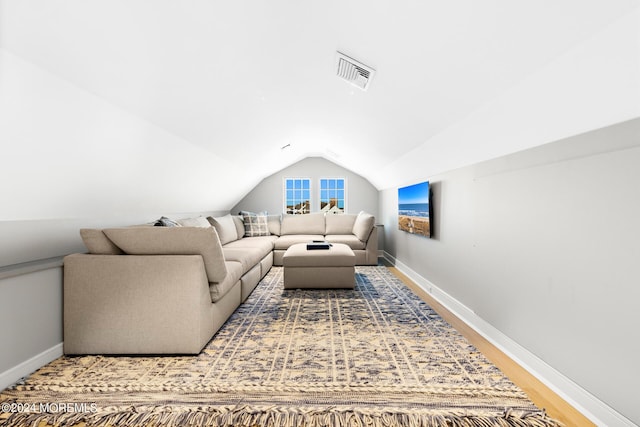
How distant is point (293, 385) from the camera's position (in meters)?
→ 1.74

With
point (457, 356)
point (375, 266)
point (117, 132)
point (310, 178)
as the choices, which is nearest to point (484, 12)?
point (457, 356)

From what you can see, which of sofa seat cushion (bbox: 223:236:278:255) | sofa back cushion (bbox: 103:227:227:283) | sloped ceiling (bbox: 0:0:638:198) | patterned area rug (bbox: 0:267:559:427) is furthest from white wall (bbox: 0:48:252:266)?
sofa seat cushion (bbox: 223:236:278:255)

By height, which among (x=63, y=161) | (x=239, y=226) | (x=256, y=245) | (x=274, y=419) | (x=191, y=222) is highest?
(x=63, y=161)

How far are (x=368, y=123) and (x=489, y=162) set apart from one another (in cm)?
150

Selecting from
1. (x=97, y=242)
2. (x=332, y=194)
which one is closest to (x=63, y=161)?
(x=97, y=242)

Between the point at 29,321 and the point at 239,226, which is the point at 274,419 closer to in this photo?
the point at 29,321

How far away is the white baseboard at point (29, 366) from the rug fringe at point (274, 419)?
348mm

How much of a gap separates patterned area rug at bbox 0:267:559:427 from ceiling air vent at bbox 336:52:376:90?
2031 mm

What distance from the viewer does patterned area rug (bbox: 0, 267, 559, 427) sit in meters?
1.50

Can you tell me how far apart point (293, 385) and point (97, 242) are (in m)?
1.68

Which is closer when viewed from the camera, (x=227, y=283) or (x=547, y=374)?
(x=547, y=374)

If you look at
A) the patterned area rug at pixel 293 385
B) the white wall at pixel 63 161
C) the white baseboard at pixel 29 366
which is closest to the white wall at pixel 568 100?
the patterned area rug at pixel 293 385

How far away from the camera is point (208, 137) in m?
3.22

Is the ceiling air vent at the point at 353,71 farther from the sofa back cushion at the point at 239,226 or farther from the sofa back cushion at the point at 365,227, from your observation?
the sofa back cushion at the point at 239,226
